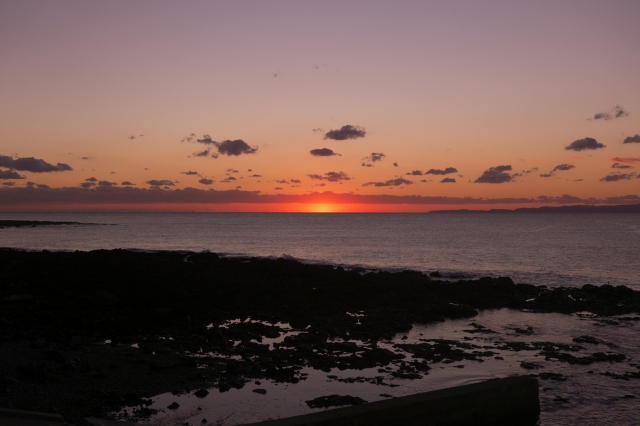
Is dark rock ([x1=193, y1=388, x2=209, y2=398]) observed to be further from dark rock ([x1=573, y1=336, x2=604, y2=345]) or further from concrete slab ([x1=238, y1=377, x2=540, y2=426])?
dark rock ([x1=573, y1=336, x2=604, y2=345])

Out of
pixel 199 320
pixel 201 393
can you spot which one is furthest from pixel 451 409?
pixel 199 320

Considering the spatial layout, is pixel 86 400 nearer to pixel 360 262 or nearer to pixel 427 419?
pixel 427 419

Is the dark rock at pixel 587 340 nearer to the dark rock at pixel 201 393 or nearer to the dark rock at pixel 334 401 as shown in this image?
the dark rock at pixel 334 401

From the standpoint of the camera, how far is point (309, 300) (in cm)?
2458

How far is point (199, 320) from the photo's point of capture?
64.5 ft

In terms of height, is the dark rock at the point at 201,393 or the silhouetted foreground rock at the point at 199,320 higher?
the silhouetted foreground rock at the point at 199,320

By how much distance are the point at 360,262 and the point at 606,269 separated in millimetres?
23406

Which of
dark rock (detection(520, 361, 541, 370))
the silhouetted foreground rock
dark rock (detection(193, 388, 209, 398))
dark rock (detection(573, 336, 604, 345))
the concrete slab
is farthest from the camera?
dark rock (detection(573, 336, 604, 345))

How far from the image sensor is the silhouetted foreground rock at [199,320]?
12.3m

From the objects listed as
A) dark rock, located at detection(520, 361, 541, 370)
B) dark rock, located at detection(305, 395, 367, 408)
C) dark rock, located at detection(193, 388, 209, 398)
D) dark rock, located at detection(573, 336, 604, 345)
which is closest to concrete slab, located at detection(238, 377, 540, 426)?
dark rock, located at detection(305, 395, 367, 408)

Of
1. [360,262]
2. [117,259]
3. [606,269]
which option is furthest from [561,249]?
[117,259]

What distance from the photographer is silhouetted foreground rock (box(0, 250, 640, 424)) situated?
1229 cm

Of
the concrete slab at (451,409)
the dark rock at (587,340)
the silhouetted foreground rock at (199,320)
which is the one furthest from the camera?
the dark rock at (587,340)

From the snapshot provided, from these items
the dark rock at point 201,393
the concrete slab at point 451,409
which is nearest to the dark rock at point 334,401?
the concrete slab at point 451,409
